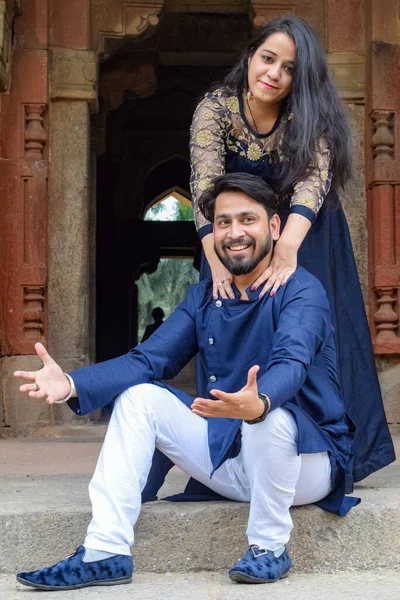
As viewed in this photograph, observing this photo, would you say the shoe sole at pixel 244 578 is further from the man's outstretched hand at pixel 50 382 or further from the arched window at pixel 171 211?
the arched window at pixel 171 211

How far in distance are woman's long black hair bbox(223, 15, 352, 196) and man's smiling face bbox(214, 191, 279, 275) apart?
0.30 metres

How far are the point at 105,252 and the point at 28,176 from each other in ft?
19.4

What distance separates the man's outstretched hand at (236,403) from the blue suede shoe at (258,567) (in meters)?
0.43

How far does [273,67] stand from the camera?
2.76 m

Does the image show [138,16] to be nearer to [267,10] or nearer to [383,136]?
[267,10]

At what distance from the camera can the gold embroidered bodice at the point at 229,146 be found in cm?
280

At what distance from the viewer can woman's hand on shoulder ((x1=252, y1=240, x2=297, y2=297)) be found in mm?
2545

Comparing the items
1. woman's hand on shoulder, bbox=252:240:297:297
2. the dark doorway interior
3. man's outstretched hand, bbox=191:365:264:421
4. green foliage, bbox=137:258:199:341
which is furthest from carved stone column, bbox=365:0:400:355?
green foliage, bbox=137:258:199:341

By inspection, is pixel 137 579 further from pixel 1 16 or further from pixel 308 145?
pixel 1 16

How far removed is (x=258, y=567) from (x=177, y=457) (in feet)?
1.19

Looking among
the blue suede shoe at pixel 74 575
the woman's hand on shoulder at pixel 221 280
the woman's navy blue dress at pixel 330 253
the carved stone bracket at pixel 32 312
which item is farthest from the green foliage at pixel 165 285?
the blue suede shoe at pixel 74 575

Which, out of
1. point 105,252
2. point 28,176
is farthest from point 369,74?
point 105,252

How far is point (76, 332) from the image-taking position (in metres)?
5.48

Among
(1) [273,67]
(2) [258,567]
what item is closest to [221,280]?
(1) [273,67]
